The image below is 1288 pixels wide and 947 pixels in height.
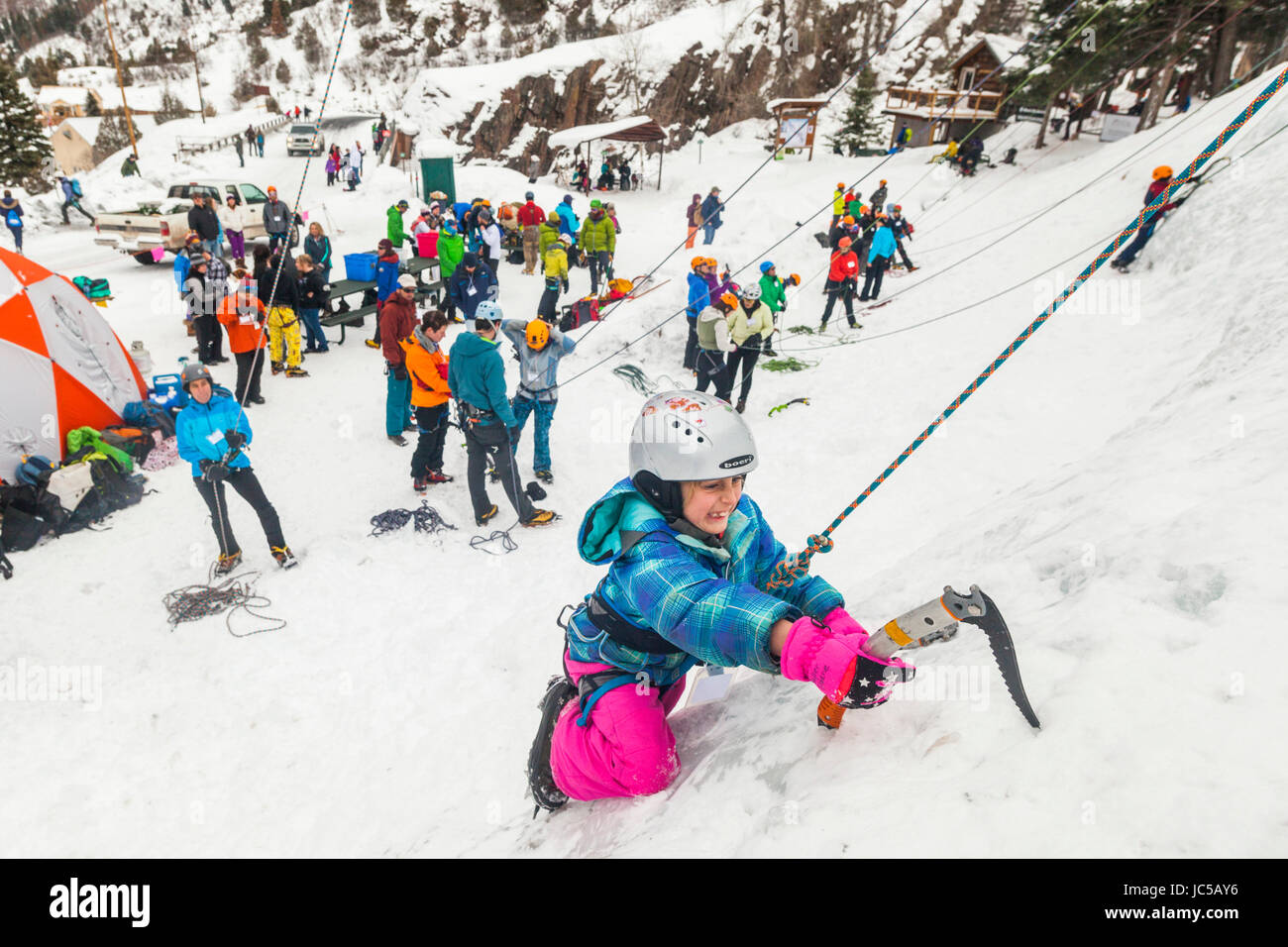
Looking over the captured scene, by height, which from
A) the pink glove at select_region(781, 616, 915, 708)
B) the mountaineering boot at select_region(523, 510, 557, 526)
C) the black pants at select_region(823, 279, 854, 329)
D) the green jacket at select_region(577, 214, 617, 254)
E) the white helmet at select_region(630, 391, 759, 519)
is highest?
the white helmet at select_region(630, 391, 759, 519)

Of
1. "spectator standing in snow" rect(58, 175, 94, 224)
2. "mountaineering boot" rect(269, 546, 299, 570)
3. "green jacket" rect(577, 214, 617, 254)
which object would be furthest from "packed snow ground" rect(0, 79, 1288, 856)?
"spectator standing in snow" rect(58, 175, 94, 224)

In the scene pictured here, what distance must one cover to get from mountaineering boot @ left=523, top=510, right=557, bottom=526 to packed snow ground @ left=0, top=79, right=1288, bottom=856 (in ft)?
0.53

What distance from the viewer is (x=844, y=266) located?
41.1ft

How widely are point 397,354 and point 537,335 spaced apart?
2.39 metres

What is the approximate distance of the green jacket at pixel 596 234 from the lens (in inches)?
607

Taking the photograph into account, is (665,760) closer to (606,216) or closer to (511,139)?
(606,216)

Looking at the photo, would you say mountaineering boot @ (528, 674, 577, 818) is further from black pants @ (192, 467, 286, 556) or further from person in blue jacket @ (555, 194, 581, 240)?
person in blue jacket @ (555, 194, 581, 240)

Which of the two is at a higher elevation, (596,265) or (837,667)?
(837,667)

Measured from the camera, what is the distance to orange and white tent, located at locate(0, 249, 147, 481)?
6.96 meters

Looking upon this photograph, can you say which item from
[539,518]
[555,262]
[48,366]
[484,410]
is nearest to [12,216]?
[48,366]

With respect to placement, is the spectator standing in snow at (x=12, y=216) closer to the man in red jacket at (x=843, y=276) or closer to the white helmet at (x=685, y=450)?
the man in red jacket at (x=843, y=276)

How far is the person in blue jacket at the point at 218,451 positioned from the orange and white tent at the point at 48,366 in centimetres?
265

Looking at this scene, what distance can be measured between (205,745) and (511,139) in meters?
36.4

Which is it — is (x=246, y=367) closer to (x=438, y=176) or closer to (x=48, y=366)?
(x=48, y=366)
